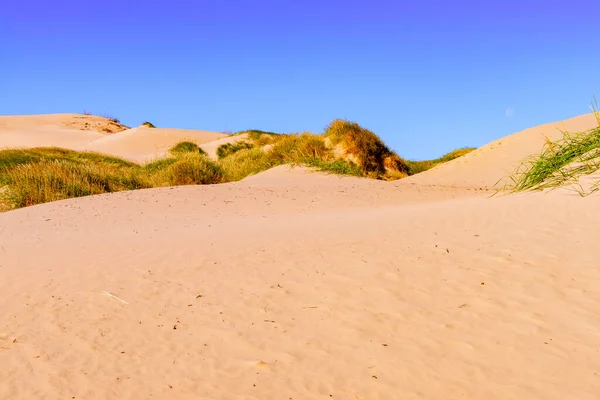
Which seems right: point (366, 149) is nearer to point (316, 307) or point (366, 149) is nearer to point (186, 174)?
point (186, 174)

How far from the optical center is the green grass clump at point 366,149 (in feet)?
55.5

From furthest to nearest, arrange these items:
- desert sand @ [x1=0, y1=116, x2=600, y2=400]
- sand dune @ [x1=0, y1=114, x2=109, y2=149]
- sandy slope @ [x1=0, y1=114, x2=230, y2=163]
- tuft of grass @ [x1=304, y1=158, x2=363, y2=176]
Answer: sand dune @ [x1=0, y1=114, x2=109, y2=149] → sandy slope @ [x1=0, y1=114, x2=230, y2=163] → tuft of grass @ [x1=304, y1=158, x2=363, y2=176] → desert sand @ [x1=0, y1=116, x2=600, y2=400]

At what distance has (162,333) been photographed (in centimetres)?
464

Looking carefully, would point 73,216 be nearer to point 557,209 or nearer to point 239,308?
point 239,308

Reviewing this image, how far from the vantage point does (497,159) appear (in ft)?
54.1

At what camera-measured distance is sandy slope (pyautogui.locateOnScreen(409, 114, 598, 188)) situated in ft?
51.4

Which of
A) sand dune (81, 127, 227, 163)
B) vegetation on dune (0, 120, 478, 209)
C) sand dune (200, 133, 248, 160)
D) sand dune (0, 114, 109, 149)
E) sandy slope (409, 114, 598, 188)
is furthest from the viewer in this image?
sand dune (0, 114, 109, 149)

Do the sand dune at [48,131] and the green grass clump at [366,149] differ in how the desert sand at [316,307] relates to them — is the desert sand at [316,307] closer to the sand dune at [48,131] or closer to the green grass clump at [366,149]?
the green grass clump at [366,149]

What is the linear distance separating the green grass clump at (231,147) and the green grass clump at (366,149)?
8706 mm

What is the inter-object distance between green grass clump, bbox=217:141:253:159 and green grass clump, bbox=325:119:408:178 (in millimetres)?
8706

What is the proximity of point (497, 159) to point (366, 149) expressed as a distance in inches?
141

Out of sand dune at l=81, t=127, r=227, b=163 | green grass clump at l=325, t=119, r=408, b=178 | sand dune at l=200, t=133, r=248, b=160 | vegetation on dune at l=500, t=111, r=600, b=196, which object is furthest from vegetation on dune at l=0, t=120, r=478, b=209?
sand dune at l=81, t=127, r=227, b=163

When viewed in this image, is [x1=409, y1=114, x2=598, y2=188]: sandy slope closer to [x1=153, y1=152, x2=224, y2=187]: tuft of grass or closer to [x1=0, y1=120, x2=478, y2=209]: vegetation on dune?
[x1=0, y1=120, x2=478, y2=209]: vegetation on dune

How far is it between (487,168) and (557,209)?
9406 millimetres
